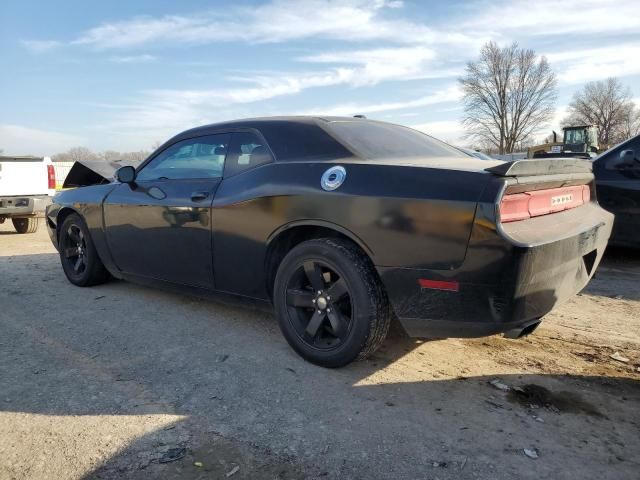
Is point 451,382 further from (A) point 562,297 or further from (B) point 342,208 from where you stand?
(B) point 342,208

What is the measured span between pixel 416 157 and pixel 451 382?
1.41m

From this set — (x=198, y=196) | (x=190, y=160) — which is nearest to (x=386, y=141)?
(x=198, y=196)

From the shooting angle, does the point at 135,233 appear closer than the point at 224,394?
No

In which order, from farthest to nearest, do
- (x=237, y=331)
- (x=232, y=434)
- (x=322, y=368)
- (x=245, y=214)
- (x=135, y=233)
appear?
(x=135, y=233) < (x=237, y=331) < (x=245, y=214) < (x=322, y=368) < (x=232, y=434)

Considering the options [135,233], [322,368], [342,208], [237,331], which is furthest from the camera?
[135,233]

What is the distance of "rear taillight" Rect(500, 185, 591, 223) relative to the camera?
2459 millimetres

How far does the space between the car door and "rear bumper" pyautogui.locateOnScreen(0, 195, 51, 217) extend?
542 centimetres

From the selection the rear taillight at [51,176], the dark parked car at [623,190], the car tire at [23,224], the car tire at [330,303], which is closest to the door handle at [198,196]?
the car tire at [330,303]

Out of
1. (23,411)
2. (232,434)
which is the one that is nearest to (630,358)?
(232,434)

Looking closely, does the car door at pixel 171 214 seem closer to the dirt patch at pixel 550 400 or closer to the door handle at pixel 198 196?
the door handle at pixel 198 196

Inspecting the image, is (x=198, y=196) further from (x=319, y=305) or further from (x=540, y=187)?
(x=540, y=187)

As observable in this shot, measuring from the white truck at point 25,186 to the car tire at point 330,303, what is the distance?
755 centimetres

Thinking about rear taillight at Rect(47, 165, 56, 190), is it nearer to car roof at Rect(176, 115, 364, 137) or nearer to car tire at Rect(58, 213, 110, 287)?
car tire at Rect(58, 213, 110, 287)

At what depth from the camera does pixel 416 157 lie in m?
3.26
